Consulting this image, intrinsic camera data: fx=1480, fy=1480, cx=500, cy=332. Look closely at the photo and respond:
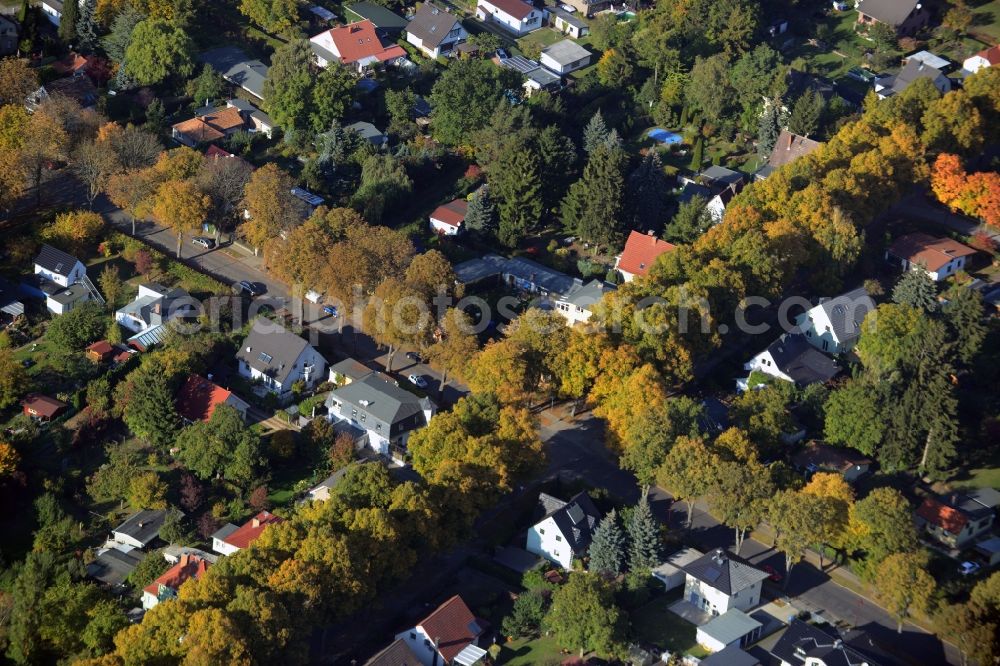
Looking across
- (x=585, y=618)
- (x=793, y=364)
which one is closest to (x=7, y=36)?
(x=793, y=364)

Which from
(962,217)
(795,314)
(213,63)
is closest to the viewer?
(795,314)

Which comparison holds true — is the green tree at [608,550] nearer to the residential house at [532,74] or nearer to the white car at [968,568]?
the white car at [968,568]

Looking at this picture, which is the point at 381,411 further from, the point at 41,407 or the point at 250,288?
the point at 41,407

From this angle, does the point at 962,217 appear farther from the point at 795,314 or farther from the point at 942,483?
the point at 942,483

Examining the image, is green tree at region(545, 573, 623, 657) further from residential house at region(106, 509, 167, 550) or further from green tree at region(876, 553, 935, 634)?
residential house at region(106, 509, 167, 550)

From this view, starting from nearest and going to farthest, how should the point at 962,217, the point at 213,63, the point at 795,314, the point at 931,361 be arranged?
the point at 931,361 < the point at 795,314 < the point at 962,217 < the point at 213,63

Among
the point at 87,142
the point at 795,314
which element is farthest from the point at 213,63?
the point at 795,314
